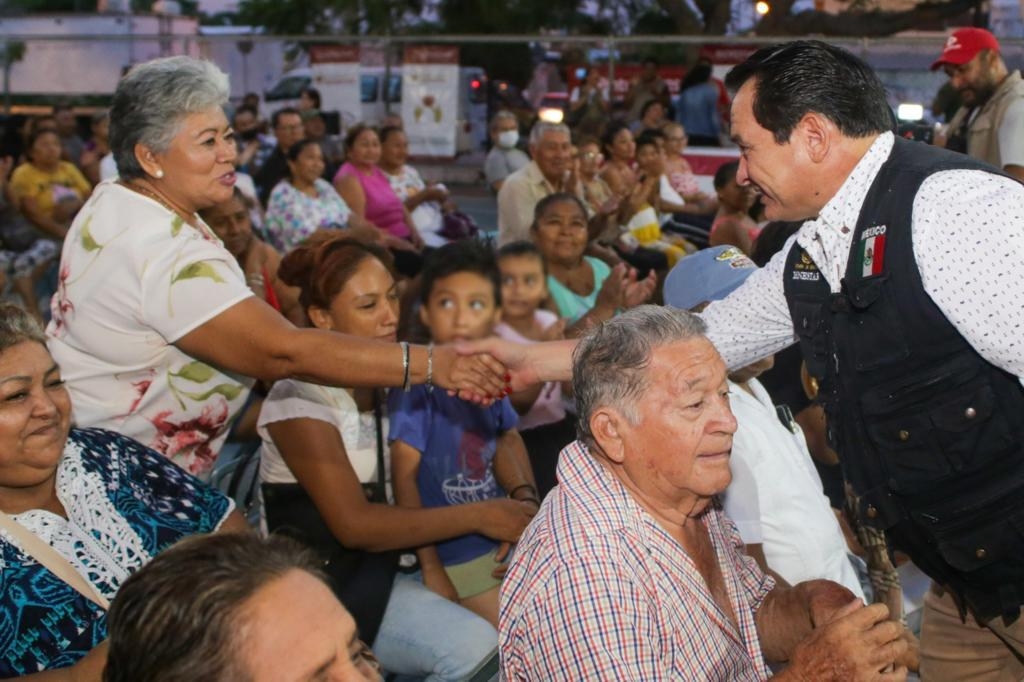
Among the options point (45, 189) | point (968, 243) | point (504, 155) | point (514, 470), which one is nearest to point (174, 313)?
point (514, 470)

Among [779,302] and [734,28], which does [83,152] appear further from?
[734,28]

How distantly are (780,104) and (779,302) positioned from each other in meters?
0.63

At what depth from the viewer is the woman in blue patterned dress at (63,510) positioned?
2.47 metres

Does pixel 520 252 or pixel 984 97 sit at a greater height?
pixel 984 97

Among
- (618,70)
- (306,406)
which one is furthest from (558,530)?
(618,70)

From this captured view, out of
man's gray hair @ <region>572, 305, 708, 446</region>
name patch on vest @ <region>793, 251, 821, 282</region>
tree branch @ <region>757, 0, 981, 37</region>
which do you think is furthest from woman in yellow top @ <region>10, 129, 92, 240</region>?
tree branch @ <region>757, 0, 981, 37</region>

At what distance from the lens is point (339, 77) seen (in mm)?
12242

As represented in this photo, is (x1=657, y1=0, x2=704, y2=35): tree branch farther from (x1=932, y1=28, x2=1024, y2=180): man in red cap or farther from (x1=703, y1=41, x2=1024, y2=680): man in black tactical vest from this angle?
(x1=703, y1=41, x2=1024, y2=680): man in black tactical vest

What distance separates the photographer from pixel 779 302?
3.19m

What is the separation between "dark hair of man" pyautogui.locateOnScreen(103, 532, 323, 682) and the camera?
1.67 metres

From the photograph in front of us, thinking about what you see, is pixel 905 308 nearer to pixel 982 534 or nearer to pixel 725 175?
pixel 982 534

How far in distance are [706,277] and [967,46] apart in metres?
4.03

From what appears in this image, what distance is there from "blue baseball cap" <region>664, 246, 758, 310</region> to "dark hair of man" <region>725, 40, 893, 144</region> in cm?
94

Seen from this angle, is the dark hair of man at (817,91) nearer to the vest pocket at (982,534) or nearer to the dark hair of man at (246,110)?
the vest pocket at (982,534)
